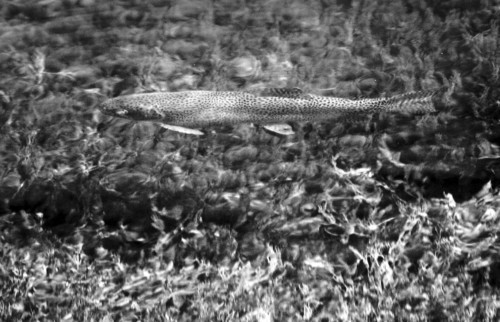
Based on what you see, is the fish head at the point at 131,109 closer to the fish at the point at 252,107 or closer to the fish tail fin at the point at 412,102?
the fish at the point at 252,107

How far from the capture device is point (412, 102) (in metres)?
5.64

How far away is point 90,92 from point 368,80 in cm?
366

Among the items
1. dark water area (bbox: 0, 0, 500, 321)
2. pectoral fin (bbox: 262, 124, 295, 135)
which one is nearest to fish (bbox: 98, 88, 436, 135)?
pectoral fin (bbox: 262, 124, 295, 135)

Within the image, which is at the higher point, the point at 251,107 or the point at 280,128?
the point at 251,107

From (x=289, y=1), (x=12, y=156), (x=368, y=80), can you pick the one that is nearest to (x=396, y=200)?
(x=368, y=80)

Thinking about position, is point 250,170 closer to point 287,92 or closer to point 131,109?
point 287,92

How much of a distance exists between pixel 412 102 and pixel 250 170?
203 centimetres

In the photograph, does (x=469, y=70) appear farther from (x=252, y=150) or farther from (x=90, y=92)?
(x=90, y=92)

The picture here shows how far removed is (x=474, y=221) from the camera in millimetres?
5141

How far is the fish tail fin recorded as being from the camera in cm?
562

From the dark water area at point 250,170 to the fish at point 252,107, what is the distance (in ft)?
0.82

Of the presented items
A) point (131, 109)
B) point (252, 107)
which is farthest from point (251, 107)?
point (131, 109)

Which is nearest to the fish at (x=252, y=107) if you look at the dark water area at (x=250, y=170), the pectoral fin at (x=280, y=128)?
the pectoral fin at (x=280, y=128)

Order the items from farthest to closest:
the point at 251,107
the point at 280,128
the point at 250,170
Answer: the point at 250,170
the point at 280,128
the point at 251,107
